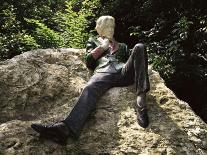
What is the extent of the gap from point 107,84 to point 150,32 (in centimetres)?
365

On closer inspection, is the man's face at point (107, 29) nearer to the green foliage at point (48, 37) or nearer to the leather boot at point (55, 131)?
the leather boot at point (55, 131)

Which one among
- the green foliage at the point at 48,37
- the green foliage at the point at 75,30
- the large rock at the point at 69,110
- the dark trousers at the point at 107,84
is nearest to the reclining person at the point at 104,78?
the dark trousers at the point at 107,84

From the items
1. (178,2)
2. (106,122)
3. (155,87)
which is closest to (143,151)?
(106,122)

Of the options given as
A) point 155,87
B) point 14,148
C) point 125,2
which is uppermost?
point 125,2

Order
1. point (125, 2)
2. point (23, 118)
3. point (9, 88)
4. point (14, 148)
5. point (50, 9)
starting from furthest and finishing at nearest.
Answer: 1. point (50, 9)
2. point (125, 2)
3. point (9, 88)
4. point (23, 118)
5. point (14, 148)

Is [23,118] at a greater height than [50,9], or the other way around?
[50,9]

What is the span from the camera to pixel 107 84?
6.07 meters

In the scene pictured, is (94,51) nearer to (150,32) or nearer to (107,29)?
(107,29)

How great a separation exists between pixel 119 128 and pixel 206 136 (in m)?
1.15

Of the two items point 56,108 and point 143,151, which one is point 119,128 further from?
point 56,108

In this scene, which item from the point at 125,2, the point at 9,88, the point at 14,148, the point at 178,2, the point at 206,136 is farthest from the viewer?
the point at 125,2

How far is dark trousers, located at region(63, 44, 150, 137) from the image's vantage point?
5.35m

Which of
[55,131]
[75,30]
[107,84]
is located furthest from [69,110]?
[75,30]

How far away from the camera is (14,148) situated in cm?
509
